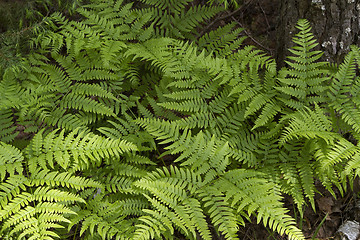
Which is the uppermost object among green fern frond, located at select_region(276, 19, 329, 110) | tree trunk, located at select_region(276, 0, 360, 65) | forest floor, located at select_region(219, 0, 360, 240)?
tree trunk, located at select_region(276, 0, 360, 65)

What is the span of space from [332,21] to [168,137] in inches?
86.9

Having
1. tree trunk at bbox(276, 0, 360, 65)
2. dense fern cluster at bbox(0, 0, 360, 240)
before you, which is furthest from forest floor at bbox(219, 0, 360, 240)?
tree trunk at bbox(276, 0, 360, 65)

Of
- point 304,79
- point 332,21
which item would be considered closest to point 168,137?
point 304,79

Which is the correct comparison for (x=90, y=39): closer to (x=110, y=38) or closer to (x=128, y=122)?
(x=110, y=38)

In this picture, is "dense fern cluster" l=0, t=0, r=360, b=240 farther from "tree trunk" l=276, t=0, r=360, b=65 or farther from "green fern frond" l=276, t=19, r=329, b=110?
"tree trunk" l=276, t=0, r=360, b=65

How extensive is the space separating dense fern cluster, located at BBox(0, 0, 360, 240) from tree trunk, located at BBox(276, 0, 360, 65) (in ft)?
0.48

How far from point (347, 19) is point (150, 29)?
2262 mm

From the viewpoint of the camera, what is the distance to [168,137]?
3.18 meters

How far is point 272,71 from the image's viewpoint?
3.48 meters

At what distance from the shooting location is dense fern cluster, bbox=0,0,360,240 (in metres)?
2.83

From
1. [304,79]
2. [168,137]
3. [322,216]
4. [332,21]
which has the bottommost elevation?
[322,216]

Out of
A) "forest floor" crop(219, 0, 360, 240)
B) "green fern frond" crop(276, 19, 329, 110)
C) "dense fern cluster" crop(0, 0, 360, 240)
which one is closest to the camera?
"dense fern cluster" crop(0, 0, 360, 240)

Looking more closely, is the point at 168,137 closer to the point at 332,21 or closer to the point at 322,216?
the point at 322,216

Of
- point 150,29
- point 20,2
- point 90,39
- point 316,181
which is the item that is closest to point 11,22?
point 20,2
